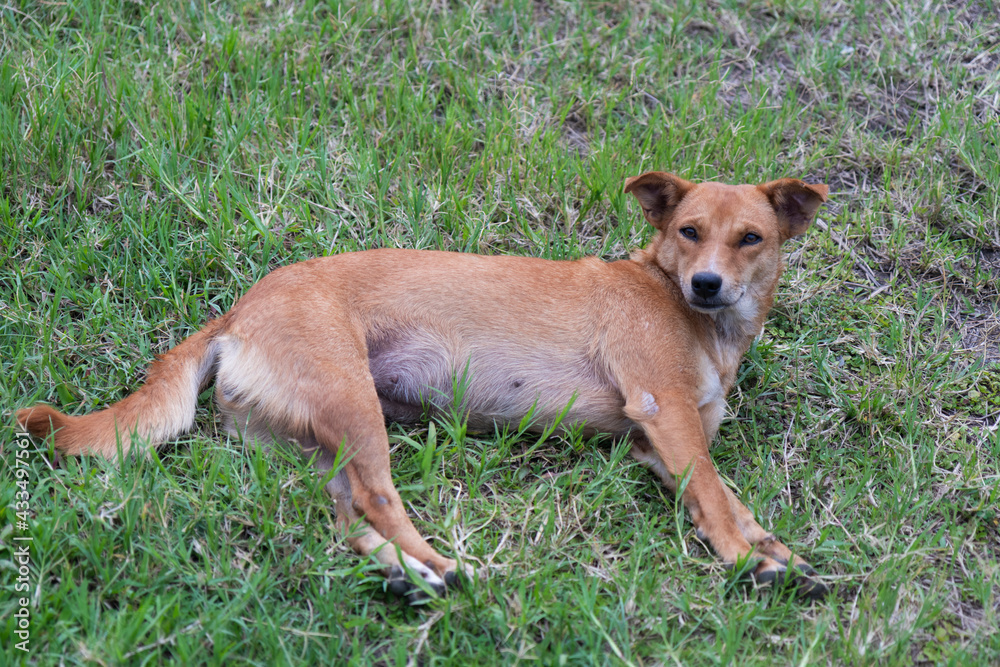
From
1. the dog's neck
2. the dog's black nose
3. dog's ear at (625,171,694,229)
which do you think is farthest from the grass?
the dog's black nose

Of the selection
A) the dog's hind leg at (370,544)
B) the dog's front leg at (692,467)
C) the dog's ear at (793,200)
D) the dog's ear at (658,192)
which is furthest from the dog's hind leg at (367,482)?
the dog's ear at (793,200)

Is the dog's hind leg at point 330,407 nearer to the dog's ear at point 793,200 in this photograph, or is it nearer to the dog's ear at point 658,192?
the dog's ear at point 658,192

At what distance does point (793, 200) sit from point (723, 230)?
488 mm

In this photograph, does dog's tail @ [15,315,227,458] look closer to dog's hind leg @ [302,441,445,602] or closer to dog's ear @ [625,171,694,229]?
dog's hind leg @ [302,441,445,602]

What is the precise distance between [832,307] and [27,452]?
4.41 m

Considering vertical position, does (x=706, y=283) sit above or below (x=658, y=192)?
below

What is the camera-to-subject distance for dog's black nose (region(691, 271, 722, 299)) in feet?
12.5

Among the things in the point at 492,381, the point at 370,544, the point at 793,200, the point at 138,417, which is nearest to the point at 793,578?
the point at 492,381

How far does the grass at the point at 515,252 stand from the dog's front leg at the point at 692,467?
13cm

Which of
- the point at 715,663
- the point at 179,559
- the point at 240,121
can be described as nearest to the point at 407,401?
the point at 179,559

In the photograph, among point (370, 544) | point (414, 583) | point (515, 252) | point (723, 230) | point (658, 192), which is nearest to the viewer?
point (414, 583)

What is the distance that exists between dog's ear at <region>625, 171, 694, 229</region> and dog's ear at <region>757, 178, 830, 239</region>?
16.7 inches

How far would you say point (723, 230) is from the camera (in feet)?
13.1

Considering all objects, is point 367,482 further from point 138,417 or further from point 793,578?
point 793,578
